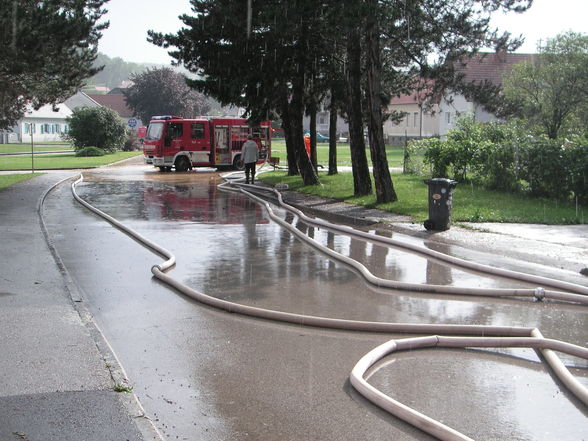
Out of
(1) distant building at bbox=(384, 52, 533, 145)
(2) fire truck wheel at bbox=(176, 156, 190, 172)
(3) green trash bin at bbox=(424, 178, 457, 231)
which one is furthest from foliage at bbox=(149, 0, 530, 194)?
(1) distant building at bbox=(384, 52, 533, 145)

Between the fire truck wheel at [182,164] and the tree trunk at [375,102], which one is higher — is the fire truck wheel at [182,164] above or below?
below

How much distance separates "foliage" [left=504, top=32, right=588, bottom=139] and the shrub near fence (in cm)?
879

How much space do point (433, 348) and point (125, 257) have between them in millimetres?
6699

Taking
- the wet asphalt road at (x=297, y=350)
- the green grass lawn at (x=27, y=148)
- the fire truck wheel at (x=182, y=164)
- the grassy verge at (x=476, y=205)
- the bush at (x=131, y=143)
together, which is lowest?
the wet asphalt road at (x=297, y=350)

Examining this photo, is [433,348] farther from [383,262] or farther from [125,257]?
[125,257]

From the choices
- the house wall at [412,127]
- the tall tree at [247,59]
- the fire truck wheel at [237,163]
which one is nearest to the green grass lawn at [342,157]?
the fire truck wheel at [237,163]

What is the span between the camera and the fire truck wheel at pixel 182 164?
3743cm

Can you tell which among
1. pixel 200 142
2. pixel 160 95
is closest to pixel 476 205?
pixel 200 142

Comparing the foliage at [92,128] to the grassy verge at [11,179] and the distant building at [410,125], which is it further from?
the distant building at [410,125]

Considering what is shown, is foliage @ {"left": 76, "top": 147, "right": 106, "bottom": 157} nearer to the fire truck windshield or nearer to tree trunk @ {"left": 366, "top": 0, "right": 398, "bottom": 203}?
the fire truck windshield

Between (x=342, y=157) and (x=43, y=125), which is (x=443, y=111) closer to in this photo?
(x=342, y=157)

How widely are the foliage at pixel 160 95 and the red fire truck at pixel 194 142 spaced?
52546 millimetres

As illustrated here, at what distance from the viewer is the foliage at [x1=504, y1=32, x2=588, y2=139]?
34188 millimetres

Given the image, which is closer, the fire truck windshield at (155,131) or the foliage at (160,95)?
the fire truck windshield at (155,131)
